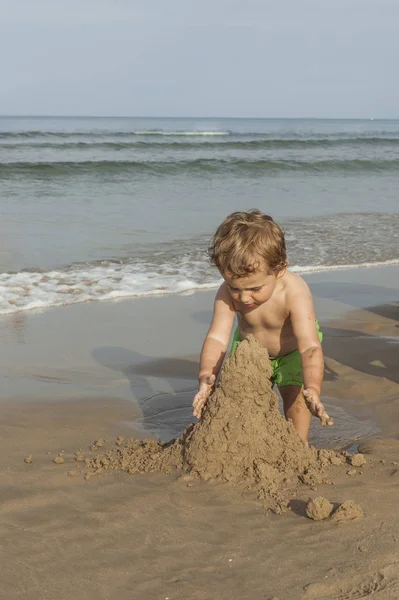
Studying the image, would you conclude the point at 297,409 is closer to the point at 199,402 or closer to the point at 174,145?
the point at 199,402

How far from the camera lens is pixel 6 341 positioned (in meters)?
5.14

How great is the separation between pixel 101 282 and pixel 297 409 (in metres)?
3.73

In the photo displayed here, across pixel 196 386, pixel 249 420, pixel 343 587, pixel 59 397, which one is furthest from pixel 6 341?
A: pixel 343 587

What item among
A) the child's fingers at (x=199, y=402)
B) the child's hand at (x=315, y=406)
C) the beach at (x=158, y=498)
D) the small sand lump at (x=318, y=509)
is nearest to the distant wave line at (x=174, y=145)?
the beach at (x=158, y=498)

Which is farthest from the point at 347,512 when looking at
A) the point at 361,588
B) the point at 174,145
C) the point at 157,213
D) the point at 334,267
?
Result: the point at 174,145

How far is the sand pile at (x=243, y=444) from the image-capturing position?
2.91 m

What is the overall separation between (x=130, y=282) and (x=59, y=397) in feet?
9.48

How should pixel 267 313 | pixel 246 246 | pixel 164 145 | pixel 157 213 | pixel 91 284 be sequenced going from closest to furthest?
pixel 246 246
pixel 267 313
pixel 91 284
pixel 157 213
pixel 164 145

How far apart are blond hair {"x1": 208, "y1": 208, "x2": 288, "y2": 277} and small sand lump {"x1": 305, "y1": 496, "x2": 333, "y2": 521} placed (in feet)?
3.17

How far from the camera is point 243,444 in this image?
2.94 m

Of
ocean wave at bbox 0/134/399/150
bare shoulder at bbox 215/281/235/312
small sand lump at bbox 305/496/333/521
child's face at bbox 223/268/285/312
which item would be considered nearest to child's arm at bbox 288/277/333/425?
child's face at bbox 223/268/285/312

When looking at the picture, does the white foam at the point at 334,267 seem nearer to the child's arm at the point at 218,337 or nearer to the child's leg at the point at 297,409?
the child's leg at the point at 297,409

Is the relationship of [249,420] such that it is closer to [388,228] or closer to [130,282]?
[130,282]

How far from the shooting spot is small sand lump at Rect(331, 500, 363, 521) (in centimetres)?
251
